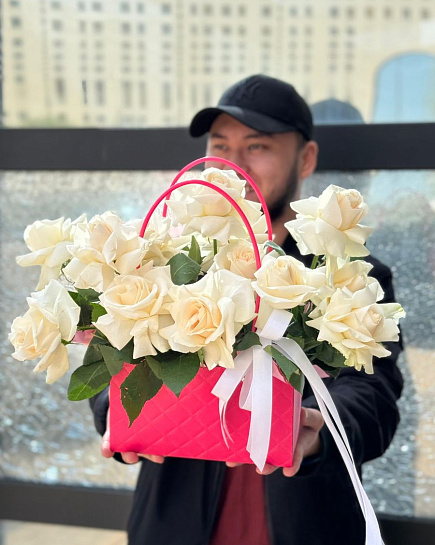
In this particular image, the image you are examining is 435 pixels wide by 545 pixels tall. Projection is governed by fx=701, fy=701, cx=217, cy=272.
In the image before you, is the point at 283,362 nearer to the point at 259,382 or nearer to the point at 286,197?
the point at 259,382

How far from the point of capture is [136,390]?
82 centimetres

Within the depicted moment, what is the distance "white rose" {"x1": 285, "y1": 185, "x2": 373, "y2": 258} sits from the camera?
80 centimetres

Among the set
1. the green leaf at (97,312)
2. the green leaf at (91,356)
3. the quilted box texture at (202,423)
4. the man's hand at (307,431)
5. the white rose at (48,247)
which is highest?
the white rose at (48,247)

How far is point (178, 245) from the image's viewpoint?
870 millimetres

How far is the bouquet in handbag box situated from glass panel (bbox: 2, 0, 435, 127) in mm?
843

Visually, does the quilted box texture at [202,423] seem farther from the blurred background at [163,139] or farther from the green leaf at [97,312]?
the blurred background at [163,139]

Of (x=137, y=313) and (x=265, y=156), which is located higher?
(x=137, y=313)

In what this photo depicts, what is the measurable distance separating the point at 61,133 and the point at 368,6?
2.51 ft

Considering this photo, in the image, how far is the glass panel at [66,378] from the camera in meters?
1.59

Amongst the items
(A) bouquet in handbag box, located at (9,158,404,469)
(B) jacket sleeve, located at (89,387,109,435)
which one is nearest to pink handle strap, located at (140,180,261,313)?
(A) bouquet in handbag box, located at (9,158,404,469)

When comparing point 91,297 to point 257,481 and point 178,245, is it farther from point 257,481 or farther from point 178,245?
point 257,481

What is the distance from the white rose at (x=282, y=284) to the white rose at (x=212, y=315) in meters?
0.02

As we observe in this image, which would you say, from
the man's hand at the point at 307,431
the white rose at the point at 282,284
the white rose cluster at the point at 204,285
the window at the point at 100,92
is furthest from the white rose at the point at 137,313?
the window at the point at 100,92

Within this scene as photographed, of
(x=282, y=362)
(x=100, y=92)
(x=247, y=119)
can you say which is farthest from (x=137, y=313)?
(x=100, y=92)
